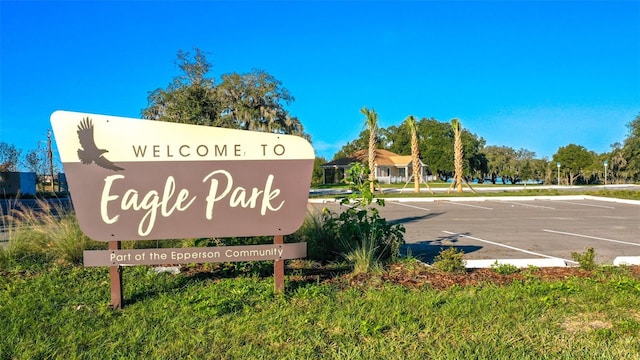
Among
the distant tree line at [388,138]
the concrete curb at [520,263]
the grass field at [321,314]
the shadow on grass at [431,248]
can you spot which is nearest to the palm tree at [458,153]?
the distant tree line at [388,138]

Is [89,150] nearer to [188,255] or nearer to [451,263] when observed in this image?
[188,255]

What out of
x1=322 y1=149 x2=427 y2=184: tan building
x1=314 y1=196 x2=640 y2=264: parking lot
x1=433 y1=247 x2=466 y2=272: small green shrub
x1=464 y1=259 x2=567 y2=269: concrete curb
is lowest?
x1=314 y1=196 x2=640 y2=264: parking lot

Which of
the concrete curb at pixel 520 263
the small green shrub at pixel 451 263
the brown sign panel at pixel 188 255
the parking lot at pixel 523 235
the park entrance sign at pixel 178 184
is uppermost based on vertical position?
the park entrance sign at pixel 178 184

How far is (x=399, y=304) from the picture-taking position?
14.5 feet

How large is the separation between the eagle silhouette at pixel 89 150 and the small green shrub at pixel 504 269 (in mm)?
4814

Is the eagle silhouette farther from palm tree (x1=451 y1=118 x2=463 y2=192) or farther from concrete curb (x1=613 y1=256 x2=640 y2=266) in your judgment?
palm tree (x1=451 y1=118 x2=463 y2=192)

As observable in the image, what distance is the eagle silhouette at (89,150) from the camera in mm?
4613

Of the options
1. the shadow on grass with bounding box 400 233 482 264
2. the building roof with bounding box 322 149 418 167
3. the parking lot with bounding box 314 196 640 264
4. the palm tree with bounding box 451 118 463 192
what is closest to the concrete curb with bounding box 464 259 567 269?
the parking lot with bounding box 314 196 640 264

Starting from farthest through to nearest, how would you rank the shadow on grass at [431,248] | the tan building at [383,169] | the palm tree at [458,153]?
the tan building at [383,169] < the palm tree at [458,153] < the shadow on grass at [431,248]

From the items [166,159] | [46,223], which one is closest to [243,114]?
[46,223]

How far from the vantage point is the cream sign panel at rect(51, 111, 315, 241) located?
4.67 m

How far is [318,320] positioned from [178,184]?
81.3 inches

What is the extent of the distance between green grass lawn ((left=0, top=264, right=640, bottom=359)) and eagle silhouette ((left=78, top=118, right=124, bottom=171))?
1417 mm

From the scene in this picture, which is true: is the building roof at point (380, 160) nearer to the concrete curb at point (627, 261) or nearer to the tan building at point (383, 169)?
the tan building at point (383, 169)
